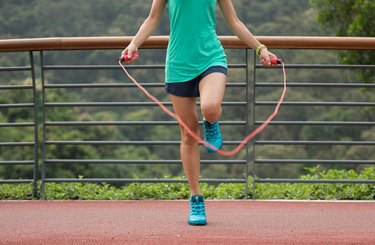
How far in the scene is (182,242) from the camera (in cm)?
531

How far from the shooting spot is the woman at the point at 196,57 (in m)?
5.57

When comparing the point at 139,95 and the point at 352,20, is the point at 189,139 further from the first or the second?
the point at 139,95

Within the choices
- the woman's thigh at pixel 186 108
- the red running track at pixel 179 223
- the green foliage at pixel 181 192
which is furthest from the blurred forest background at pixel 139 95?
the woman's thigh at pixel 186 108

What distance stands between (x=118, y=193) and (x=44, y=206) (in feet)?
2.92

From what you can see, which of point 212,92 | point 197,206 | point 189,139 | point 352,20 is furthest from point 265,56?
point 352,20

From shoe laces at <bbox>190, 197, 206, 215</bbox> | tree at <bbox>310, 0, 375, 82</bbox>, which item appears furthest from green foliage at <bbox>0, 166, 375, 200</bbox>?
tree at <bbox>310, 0, 375, 82</bbox>

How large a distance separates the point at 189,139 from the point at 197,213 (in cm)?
54

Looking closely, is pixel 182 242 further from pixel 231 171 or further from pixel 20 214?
pixel 231 171

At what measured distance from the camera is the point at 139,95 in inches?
1887

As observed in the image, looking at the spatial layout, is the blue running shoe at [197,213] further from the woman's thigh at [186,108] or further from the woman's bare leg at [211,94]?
the woman's bare leg at [211,94]

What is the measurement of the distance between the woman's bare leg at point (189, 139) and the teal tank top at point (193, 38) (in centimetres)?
19

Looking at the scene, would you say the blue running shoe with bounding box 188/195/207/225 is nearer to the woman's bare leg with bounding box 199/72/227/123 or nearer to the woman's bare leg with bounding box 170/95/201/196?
the woman's bare leg with bounding box 170/95/201/196

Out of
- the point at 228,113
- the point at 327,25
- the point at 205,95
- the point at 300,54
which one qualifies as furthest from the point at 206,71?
the point at 300,54

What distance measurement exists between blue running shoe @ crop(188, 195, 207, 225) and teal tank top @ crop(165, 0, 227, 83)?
0.92 m
